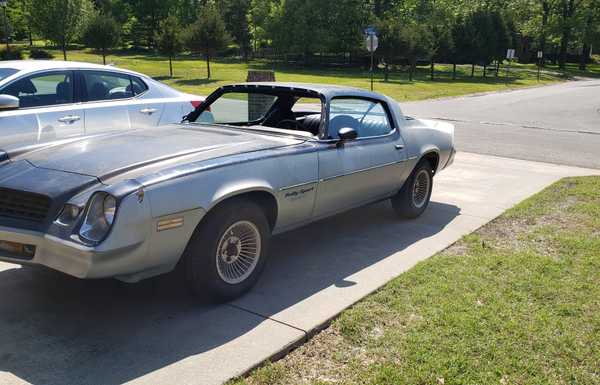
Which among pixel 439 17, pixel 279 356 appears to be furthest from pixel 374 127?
pixel 439 17

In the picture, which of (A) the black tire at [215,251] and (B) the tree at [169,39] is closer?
(A) the black tire at [215,251]

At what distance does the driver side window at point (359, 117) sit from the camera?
17.3 ft

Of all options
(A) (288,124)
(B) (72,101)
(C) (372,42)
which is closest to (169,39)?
(C) (372,42)

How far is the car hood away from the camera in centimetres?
391

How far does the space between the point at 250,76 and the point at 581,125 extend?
38.3 feet

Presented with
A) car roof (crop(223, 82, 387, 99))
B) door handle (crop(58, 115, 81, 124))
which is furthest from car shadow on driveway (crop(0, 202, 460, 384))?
door handle (crop(58, 115, 81, 124))

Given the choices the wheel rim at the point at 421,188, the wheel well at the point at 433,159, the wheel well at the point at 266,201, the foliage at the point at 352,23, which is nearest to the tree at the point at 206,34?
the foliage at the point at 352,23

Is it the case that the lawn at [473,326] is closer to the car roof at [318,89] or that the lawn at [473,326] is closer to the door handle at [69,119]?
the car roof at [318,89]

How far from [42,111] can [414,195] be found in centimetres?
Answer: 415

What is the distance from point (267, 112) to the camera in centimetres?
575

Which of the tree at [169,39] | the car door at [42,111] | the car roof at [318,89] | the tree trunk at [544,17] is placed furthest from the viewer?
the tree trunk at [544,17]

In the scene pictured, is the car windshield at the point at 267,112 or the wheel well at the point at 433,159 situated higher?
the car windshield at the point at 267,112

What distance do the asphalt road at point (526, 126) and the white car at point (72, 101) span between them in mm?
6943

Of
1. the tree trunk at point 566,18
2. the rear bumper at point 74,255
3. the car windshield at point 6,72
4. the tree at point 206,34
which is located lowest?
the rear bumper at point 74,255
